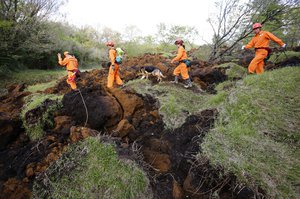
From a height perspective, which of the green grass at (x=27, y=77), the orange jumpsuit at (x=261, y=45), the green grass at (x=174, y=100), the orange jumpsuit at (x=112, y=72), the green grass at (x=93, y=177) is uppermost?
the orange jumpsuit at (x=261, y=45)

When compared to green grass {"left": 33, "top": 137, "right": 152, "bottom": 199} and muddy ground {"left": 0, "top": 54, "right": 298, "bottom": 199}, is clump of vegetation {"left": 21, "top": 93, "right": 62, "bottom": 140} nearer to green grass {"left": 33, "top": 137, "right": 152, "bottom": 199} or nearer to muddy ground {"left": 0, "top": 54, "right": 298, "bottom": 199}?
muddy ground {"left": 0, "top": 54, "right": 298, "bottom": 199}

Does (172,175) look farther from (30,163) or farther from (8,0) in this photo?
(8,0)

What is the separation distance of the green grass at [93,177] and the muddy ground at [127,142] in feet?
0.62

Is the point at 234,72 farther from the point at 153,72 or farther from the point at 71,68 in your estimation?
the point at 71,68

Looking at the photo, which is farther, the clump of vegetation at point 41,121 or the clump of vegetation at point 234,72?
the clump of vegetation at point 234,72

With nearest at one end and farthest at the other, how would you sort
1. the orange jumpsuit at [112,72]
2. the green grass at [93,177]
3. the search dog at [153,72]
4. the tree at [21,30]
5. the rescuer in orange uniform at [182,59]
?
the green grass at [93,177] < the rescuer in orange uniform at [182,59] < the orange jumpsuit at [112,72] < the search dog at [153,72] < the tree at [21,30]

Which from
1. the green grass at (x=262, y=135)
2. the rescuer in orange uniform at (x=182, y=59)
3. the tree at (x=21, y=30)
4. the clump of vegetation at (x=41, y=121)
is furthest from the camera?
the tree at (x=21, y=30)

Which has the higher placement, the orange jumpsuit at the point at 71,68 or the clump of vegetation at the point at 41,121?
the orange jumpsuit at the point at 71,68

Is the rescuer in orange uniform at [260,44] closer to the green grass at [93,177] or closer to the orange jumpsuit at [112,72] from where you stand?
the orange jumpsuit at [112,72]

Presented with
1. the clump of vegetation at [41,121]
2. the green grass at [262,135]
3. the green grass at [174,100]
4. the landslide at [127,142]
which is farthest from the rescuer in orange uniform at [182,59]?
the clump of vegetation at [41,121]

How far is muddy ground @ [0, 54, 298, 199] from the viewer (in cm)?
287

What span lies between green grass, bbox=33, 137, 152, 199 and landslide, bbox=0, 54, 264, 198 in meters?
0.19

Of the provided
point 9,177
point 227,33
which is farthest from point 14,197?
point 227,33

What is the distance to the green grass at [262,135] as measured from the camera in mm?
2580
